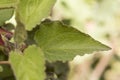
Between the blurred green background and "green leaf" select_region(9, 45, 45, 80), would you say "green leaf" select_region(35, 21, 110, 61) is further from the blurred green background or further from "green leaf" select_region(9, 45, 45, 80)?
the blurred green background

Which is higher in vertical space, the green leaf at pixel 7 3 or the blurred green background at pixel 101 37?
the green leaf at pixel 7 3

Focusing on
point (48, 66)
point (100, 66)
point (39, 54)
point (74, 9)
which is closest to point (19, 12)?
point (39, 54)

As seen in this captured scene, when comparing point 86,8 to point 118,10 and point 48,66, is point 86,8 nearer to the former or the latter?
point 118,10

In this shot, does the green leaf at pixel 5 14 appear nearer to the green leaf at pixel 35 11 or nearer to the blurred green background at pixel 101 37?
the green leaf at pixel 35 11

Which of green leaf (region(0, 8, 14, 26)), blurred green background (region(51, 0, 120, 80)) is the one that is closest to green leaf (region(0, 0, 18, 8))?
green leaf (region(0, 8, 14, 26))

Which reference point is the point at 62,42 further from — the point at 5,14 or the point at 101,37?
the point at 101,37

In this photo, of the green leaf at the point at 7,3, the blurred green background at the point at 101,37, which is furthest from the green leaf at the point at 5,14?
the blurred green background at the point at 101,37
